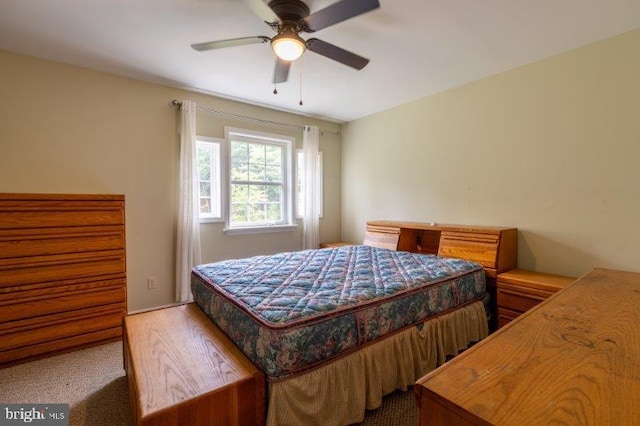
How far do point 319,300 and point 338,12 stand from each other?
1626mm

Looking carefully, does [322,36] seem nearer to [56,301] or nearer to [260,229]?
[260,229]

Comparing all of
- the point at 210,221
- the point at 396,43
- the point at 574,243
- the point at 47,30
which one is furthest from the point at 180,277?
the point at 574,243

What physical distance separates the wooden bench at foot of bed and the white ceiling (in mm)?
2078

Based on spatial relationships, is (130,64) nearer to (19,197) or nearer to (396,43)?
(19,197)

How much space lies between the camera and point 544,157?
8.68ft

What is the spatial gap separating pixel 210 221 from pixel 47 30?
210cm

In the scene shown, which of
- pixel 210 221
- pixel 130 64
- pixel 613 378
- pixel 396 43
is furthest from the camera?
pixel 210 221

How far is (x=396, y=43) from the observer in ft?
7.77

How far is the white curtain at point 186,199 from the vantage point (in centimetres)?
321

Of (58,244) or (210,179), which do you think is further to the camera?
(210,179)

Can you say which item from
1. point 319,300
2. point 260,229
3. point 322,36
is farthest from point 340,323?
point 260,229

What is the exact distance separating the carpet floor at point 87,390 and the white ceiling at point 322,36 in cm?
250

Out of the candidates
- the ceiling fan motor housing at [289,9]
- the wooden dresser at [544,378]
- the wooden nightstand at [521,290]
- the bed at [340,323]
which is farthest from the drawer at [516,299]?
the ceiling fan motor housing at [289,9]

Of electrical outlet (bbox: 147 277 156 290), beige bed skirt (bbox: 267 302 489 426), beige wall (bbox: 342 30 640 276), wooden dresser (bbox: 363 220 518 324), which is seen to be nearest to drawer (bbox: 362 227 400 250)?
wooden dresser (bbox: 363 220 518 324)
